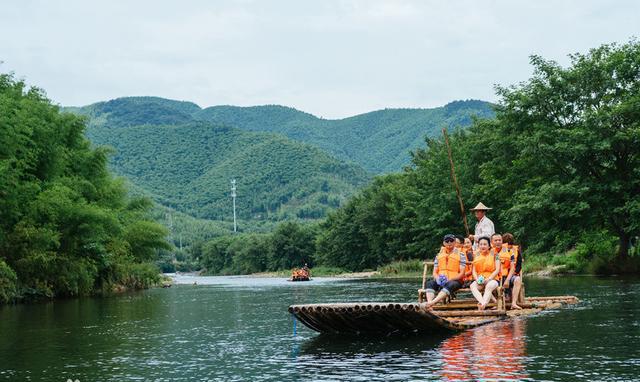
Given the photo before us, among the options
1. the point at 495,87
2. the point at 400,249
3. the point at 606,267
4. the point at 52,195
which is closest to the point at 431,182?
the point at 400,249

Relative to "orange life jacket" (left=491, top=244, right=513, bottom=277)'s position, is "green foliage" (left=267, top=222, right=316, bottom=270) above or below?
above

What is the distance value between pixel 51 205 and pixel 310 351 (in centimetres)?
2985

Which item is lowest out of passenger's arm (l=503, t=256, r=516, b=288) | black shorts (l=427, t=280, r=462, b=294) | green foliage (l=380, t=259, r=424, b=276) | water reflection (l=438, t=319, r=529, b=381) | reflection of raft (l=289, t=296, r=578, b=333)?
water reflection (l=438, t=319, r=529, b=381)

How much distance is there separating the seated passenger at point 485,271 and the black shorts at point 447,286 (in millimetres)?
569

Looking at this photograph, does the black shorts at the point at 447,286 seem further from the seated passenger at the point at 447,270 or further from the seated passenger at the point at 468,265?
the seated passenger at the point at 468,265

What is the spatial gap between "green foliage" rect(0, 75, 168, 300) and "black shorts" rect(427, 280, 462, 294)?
23.3 m

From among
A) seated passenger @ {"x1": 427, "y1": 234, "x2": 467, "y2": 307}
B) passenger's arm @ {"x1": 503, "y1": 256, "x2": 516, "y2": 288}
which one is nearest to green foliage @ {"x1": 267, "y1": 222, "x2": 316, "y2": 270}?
passenger's arm @ {"x1": 503, "y1": 256, "x2": 516, "y2": 288}

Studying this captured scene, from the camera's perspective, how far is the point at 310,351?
18.3 metres

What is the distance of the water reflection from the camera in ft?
47.0

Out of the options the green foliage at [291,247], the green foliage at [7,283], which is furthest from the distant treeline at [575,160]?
the green foliage at [291,247]

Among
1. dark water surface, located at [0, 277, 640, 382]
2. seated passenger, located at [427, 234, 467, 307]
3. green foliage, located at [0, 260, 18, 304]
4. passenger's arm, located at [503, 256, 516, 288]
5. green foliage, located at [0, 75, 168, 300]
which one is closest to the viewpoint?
dark water surface, located at [0, 277, 640, 382]

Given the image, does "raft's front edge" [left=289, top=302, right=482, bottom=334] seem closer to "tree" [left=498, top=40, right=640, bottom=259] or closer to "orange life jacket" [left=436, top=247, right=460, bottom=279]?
"orange life jacket" [left=436, top=247, right=460, bottom=279]

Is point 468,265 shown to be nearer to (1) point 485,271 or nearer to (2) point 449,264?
(1) point 485,271

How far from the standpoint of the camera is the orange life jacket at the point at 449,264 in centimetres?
2219
